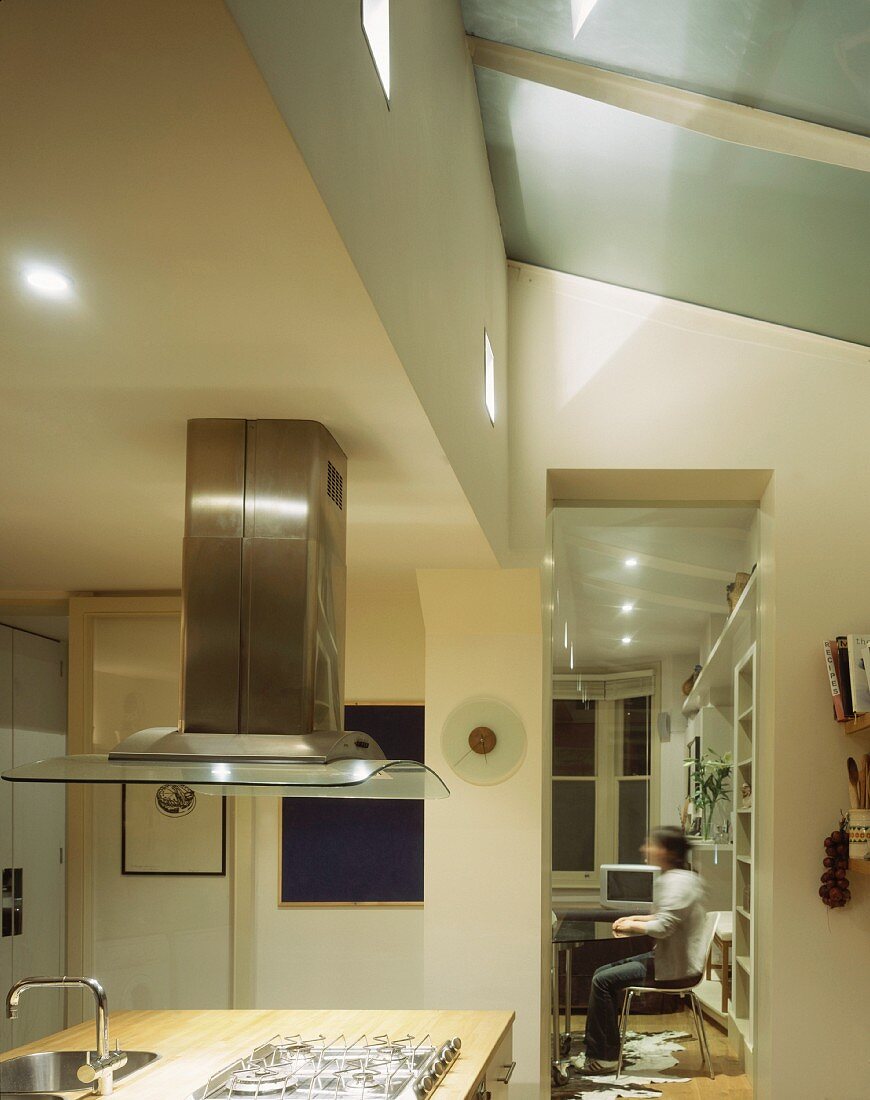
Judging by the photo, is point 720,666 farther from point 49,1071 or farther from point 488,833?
point 49,1071

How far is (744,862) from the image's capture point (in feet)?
15.1

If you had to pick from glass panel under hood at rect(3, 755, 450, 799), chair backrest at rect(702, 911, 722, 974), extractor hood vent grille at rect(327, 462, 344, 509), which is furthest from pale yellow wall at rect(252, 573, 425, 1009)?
glass panel under hood at rect(3, 755, 450, 799)

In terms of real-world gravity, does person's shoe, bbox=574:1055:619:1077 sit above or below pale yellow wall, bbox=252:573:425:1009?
below

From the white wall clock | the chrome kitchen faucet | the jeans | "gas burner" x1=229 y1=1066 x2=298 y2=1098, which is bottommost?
the jeans

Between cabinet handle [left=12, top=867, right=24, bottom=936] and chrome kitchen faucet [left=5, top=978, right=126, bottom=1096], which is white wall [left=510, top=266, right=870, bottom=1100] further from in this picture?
cabinet handle [left=12, top=867, right=24, bottom=936]

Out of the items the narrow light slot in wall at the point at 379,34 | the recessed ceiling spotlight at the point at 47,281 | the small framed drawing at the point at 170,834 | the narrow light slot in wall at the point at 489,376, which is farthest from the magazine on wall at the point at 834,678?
the recessed ceiling spotlight at the point at 47,281

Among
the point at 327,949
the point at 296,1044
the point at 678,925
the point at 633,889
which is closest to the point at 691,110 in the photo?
the point at 296,1044

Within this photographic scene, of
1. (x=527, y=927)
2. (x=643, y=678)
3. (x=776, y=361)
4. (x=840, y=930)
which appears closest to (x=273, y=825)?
(x=527, y=927)

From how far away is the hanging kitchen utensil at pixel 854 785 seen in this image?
4.07 m

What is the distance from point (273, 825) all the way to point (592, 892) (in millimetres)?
1391

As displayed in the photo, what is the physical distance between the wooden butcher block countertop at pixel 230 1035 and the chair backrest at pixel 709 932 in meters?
1.05

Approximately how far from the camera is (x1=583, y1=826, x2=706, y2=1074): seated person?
4.58m

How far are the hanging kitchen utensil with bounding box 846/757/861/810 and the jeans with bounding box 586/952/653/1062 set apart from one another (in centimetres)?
110

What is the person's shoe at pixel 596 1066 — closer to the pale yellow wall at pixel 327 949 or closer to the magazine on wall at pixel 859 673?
the pale yellow wall at pixel 327 949
